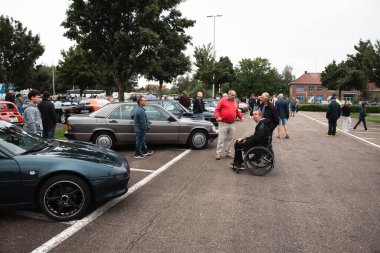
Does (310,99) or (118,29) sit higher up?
(118,29)

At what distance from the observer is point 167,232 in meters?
3.87

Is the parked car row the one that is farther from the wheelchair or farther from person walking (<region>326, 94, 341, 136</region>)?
the wheelchair

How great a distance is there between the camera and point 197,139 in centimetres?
971

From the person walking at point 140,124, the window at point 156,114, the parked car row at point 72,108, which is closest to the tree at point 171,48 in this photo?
the parked car row at point 72,108

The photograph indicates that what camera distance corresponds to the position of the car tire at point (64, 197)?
4156 millimetres

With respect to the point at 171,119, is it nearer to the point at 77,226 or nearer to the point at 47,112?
the point at 47,112

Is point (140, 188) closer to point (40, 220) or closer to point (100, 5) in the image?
point (40, 220)

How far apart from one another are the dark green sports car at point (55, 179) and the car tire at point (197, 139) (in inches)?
205

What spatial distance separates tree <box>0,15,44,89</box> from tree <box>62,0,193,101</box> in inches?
551

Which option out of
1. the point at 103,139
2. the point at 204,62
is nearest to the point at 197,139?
the point at 103,139

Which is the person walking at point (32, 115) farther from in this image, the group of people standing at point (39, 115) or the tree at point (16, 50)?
the tree at point (16, 50)

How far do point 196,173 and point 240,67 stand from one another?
64.3m

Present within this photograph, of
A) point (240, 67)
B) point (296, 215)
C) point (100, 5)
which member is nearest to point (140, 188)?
point (296, 215)

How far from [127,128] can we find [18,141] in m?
4.58
